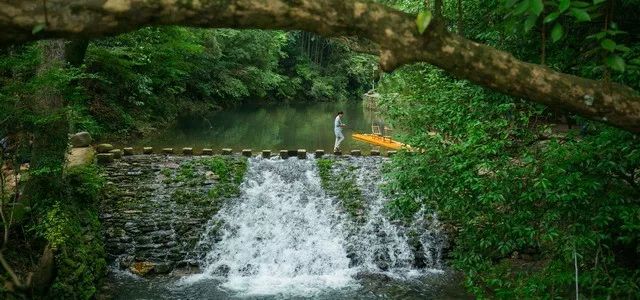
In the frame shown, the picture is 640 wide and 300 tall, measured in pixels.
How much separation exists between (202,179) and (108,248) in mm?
2524

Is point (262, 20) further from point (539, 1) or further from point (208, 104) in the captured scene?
point (208, 104)

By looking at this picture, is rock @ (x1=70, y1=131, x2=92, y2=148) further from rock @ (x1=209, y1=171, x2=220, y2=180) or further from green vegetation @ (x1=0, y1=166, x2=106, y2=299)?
rock @ (x1=209, y1=171, x2=220, y2=180)

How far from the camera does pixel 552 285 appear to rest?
4.50 meters

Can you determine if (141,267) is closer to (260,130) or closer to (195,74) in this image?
(260,130)

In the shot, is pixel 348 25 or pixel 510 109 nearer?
pixel 348 25

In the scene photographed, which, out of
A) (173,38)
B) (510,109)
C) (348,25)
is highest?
(173,38)

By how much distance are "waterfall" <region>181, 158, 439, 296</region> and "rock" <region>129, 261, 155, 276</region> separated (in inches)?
25.3

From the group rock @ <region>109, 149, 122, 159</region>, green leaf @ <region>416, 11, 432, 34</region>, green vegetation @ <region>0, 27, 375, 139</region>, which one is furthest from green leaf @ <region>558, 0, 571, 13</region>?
rock @ <region>109, 149, 122, 159</region>

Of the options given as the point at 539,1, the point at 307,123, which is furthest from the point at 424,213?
the point at 307,123

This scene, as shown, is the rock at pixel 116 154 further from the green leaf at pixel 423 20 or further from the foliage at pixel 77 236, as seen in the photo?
the green leaf at pixel 423 20

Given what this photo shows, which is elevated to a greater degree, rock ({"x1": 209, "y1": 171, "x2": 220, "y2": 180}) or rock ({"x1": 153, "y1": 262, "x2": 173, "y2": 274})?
rock ({"x1": 209, "y1": 171, "x2": 220, "y2": 180})

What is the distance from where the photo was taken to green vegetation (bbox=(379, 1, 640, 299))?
398cm

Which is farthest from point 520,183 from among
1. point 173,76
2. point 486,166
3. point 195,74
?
point 195,74

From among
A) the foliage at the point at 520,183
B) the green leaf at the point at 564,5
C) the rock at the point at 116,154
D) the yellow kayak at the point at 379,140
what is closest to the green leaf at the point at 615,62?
the green leaf at the point at 564,5
